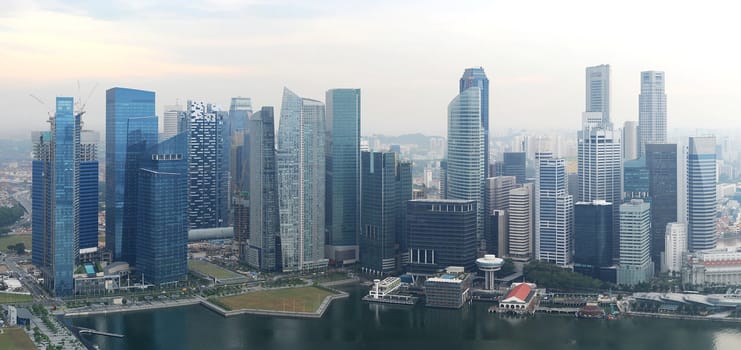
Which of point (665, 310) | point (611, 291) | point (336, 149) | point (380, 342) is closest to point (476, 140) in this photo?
point (336, 149)

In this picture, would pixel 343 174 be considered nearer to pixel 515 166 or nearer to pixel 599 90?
pixel 515 166

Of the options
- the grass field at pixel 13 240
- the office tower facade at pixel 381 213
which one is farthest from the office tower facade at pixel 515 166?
the grass field at pixel 13 240

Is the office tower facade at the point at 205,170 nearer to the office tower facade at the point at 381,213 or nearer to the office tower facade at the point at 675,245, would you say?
the office tower facade at the point at 381,213

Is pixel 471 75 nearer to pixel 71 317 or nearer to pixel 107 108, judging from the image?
pixel 107 108

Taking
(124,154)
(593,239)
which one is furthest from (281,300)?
(593,239)

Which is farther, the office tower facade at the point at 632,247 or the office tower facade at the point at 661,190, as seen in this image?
the office tower facade at the point at 661,190
